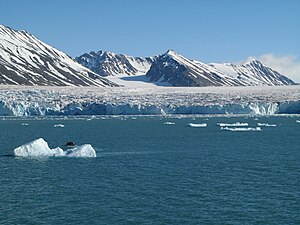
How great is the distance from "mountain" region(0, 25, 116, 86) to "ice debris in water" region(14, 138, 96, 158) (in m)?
102

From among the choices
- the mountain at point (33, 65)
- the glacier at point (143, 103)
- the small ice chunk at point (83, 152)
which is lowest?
the small ice chunk at point (83, 152)

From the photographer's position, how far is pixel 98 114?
8544 centimetres

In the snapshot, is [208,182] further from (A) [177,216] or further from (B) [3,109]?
(B) [3,109]

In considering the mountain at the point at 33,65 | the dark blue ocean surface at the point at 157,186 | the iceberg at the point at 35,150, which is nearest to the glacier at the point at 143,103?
the dark blue ocean surface at the point at 157,186

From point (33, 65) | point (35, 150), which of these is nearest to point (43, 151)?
point (35, 150)

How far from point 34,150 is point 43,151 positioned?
1.91 ft

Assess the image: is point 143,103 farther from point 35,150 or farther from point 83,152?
point 35,150

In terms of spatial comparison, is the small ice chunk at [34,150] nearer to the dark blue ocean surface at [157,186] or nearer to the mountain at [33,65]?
the dark blue ocean surface at [157,186]

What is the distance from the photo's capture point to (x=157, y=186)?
21.2 meters

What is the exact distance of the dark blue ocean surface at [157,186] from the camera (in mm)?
16719

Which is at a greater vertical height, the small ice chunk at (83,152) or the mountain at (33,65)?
the mountain at (33,65)

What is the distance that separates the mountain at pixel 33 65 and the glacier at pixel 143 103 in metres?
47.9

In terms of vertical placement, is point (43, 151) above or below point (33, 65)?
below

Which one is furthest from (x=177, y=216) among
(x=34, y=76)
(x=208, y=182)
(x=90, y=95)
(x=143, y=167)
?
(x=34, y=76)
